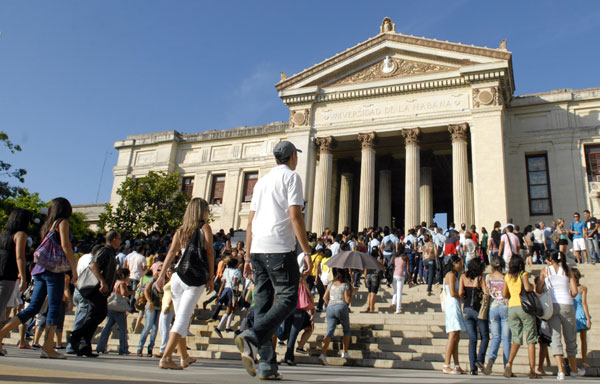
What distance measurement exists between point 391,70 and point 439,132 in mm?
4270

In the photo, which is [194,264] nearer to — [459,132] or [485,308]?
[485,308]

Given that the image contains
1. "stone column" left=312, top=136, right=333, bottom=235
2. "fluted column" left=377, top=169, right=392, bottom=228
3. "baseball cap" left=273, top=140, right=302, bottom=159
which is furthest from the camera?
"fluted column" left=377, top=169, right=392, bottom=228

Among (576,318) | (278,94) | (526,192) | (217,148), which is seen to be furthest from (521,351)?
(217,148)

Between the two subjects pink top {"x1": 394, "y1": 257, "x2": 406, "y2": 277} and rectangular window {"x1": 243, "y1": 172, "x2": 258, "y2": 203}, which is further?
rectangular window {"x1": 243, "y1": 172, "x2": 258, "y2": 203}

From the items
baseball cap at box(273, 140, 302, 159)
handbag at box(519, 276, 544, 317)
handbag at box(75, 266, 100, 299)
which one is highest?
baseball cap at box(273, 140, 302, 159)

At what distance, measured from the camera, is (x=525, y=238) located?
1591 centimetres

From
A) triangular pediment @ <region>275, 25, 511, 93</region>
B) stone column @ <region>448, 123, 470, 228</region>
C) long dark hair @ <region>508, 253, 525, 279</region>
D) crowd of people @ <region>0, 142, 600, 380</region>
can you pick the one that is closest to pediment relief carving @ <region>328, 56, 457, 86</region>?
triangular pediment @ <region>275, 25, 511, 93</region>

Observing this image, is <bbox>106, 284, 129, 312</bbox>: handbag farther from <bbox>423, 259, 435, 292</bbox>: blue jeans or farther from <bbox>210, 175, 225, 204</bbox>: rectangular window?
<bbox>210, 175, 225, 204</bbox>: rectangular window

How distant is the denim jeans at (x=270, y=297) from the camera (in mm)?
3725

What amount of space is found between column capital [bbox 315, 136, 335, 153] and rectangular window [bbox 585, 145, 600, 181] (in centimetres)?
1285

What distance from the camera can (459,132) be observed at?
23.2 metres

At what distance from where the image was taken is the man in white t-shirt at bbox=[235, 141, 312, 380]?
3.79 meters

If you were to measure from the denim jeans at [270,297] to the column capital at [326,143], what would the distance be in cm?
2211

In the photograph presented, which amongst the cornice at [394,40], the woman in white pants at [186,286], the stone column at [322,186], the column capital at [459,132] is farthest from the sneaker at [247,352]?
the cornice at [394,40]
